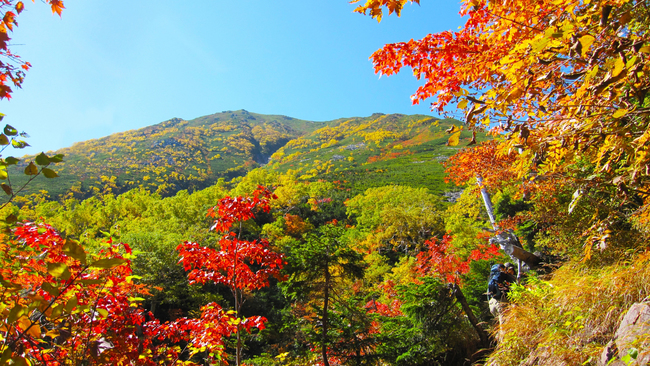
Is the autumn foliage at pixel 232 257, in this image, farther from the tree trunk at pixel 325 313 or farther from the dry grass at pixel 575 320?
the dry grass at pixel 575 320

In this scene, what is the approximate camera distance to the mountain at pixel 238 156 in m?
57.7

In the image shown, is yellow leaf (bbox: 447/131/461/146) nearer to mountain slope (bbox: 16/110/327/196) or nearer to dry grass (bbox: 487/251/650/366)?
dry grass (bbox: 487/251/650/366)

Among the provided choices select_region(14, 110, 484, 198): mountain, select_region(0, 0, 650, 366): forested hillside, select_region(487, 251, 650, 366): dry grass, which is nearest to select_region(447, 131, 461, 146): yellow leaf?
select_region(0, 0, 650, 366): forested hillside

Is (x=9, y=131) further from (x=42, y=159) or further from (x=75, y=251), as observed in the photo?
(x=75, y=251)

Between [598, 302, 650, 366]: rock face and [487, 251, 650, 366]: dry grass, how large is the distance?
0.15m

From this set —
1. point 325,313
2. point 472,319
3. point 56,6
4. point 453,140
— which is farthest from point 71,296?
point 472,319

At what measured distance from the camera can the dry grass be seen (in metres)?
2.68

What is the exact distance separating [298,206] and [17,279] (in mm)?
32397

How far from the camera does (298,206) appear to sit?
34.9 meters

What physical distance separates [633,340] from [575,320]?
877 millimetres

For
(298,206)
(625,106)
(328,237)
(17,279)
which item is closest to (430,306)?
(328,237)

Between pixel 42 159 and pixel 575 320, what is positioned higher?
pixel 42 159

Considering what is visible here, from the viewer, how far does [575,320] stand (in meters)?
2.88

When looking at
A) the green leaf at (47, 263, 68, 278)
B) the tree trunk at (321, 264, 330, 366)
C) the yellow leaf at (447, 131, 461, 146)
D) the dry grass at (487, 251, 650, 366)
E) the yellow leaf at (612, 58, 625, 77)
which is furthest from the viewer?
the tree trunk at (321, 264, 330, 366)
